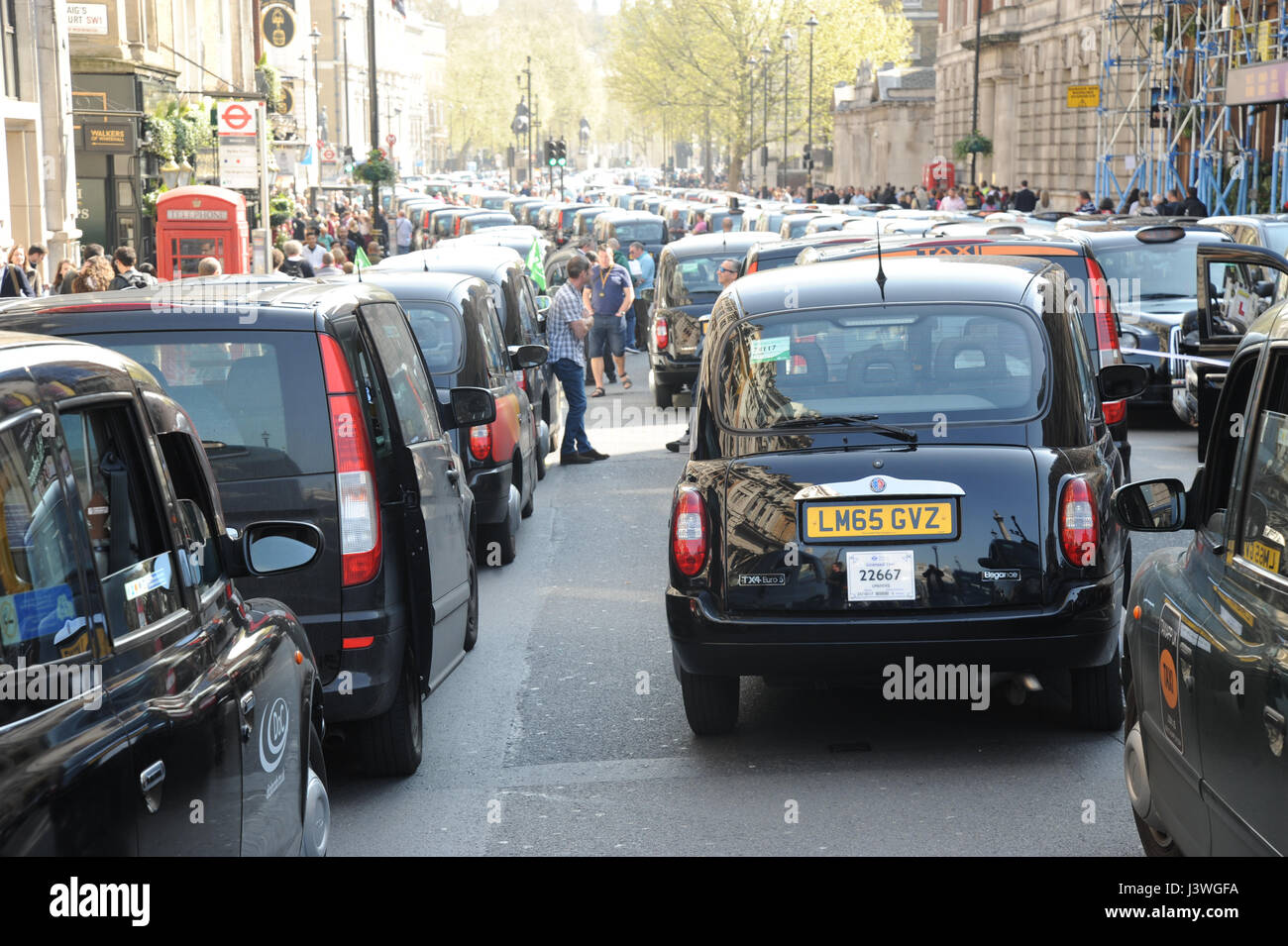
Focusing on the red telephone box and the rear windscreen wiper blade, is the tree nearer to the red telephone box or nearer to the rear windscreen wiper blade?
the red telephone box

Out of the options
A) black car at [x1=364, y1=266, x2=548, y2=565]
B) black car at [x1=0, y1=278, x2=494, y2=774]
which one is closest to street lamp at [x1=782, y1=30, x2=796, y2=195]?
black car at [x1=364, y1=266, x2=548, y2=565]

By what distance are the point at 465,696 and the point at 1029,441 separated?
9.14 ft

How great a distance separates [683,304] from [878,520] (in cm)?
1429

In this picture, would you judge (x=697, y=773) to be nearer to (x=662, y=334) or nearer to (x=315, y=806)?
(x=315, y=806)

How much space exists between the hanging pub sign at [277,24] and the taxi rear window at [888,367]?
2342 inches

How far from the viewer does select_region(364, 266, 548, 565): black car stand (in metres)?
11.1

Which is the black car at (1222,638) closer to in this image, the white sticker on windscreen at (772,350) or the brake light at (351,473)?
the white sticker on windscreen at (772,350)

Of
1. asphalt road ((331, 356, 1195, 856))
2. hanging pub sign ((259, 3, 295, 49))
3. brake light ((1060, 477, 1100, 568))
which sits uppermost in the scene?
hanging pub sign ((259, 3, 295, 49))

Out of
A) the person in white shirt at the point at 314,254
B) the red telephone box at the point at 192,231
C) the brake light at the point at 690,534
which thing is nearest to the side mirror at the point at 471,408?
the brake light at the point at 690,534

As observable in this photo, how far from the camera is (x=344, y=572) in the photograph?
20.2 feet

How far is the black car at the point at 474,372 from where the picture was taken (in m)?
11.1

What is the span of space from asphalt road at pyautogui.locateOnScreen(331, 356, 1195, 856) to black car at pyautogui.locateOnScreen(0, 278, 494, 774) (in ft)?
1.81

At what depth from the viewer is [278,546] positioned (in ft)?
14.7
